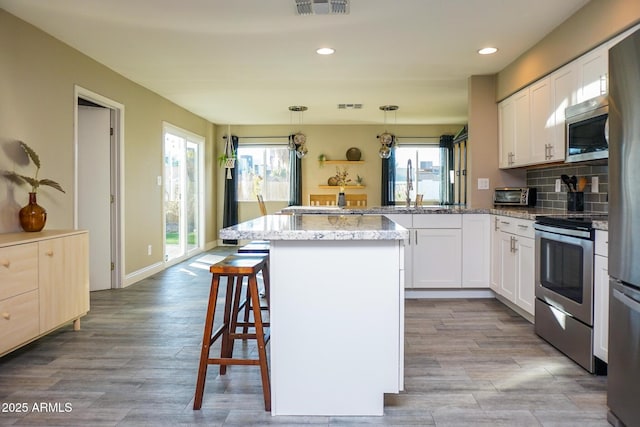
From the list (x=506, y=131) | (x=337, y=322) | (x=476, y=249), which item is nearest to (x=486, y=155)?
(x=506, y=131)

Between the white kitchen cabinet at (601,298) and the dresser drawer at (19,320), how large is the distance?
3.35 m

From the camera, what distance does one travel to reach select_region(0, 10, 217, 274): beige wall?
3.24 m

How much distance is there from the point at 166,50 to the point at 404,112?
168 inches

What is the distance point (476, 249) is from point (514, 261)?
653 millimetres

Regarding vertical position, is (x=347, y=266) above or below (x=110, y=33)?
below

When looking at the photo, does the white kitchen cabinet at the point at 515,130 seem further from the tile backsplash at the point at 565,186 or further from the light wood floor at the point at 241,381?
the light wood floor at the point at 241,381

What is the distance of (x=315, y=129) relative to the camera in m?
8.65

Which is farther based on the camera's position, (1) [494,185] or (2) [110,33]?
(1) [494,185]

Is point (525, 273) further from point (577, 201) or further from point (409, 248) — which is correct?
point (409, 248)

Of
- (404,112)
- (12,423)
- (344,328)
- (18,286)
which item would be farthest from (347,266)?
(404,112)

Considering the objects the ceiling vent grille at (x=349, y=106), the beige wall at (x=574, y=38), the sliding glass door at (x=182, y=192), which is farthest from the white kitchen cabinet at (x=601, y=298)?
the sliding glass door at (x=182, y=192)

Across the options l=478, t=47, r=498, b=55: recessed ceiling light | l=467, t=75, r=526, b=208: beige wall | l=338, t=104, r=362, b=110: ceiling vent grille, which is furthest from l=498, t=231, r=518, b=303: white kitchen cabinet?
l=338, t=104, r=362, b=110: ceiling vent grille

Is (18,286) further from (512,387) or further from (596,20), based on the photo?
(596,20)

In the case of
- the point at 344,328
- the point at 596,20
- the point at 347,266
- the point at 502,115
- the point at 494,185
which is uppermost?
the point at 596,20
